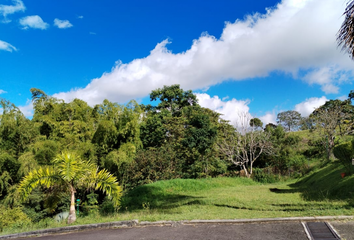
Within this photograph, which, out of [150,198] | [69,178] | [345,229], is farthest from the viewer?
[150,198]

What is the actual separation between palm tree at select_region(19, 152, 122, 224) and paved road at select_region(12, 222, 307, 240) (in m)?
2.04

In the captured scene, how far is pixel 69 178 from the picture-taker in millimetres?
7523

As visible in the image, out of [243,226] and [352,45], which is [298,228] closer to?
[243,226]

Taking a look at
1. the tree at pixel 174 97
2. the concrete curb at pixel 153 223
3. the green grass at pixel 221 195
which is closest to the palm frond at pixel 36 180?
the concrete curb at pixel 153 223

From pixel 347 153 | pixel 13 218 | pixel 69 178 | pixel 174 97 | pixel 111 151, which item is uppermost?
pixel 174 97

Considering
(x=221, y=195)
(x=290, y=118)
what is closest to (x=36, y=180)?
(x=221, y=195)

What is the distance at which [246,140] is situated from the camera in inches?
980

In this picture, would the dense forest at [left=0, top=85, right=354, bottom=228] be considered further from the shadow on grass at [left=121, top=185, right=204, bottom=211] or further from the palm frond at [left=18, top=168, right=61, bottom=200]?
the shadow on grass at [left=121, top=185, right=204, bottom=211]

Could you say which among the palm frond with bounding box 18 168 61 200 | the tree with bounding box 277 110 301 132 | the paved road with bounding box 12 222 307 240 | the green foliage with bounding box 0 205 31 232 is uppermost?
the tree with bounding box 277 110 301 132

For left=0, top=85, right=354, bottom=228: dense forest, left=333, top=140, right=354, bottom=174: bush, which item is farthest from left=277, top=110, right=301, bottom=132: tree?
left=333, top=140, right=354, bottom=174: bush

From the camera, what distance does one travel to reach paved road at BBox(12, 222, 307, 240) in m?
4.48

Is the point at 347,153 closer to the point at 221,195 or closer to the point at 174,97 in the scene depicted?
the point at 221,195

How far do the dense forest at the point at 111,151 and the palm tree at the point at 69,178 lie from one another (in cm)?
3

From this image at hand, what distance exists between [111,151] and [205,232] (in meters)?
11.9
